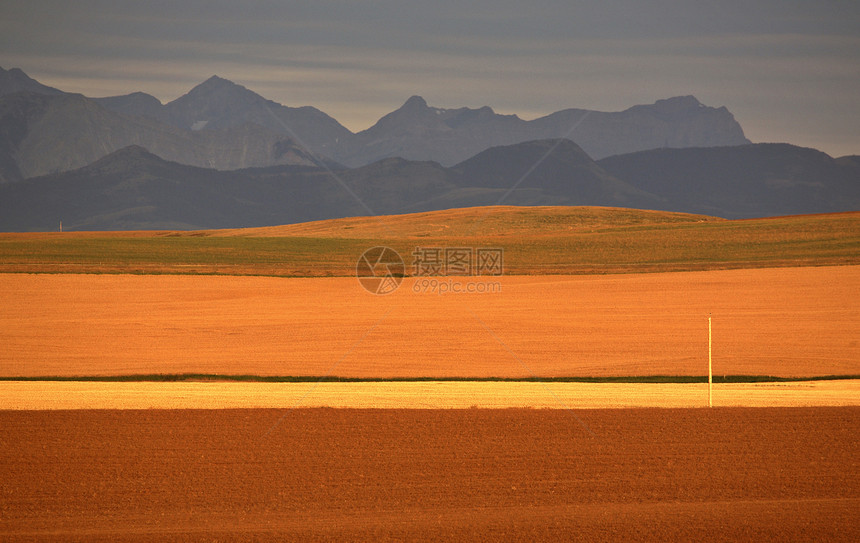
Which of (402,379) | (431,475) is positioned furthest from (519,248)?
(431,475)

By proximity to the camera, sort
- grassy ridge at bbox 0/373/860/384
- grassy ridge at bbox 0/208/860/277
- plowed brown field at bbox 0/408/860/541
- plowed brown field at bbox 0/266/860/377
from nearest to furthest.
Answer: plowed brown field at bbox 0/408/860/541, grassy ridge at bbox 0/373/860/384, plowed brown field at bbox 0/266/860/377, grassy ridge at bbox 0/208/860/277

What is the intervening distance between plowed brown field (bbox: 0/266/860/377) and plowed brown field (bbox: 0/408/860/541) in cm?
631

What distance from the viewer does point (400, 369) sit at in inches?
853

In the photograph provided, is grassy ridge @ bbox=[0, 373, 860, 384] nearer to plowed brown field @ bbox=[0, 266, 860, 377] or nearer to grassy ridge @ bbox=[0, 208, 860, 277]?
plowed brown field @ bbox=[0, 266, 860, 377]

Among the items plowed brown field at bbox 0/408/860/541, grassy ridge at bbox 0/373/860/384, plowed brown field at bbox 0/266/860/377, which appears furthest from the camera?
plowed brown field at bbox 0/266/860/377

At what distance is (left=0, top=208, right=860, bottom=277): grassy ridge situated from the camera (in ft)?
145

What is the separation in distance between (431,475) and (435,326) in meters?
15.7

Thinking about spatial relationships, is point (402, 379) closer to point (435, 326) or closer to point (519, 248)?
point (435, 326)

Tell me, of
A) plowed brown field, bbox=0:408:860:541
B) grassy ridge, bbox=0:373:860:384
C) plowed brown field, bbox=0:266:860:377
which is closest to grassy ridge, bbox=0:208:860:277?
plowed brown field, bbox=0:266:860:377

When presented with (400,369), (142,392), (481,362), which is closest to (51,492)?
(142,392)

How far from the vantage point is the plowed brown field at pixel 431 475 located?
10172mm

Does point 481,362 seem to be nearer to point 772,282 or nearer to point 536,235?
point 772,282

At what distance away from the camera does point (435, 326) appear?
90.5 feet

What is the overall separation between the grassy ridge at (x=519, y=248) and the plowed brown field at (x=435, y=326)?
204 inches
